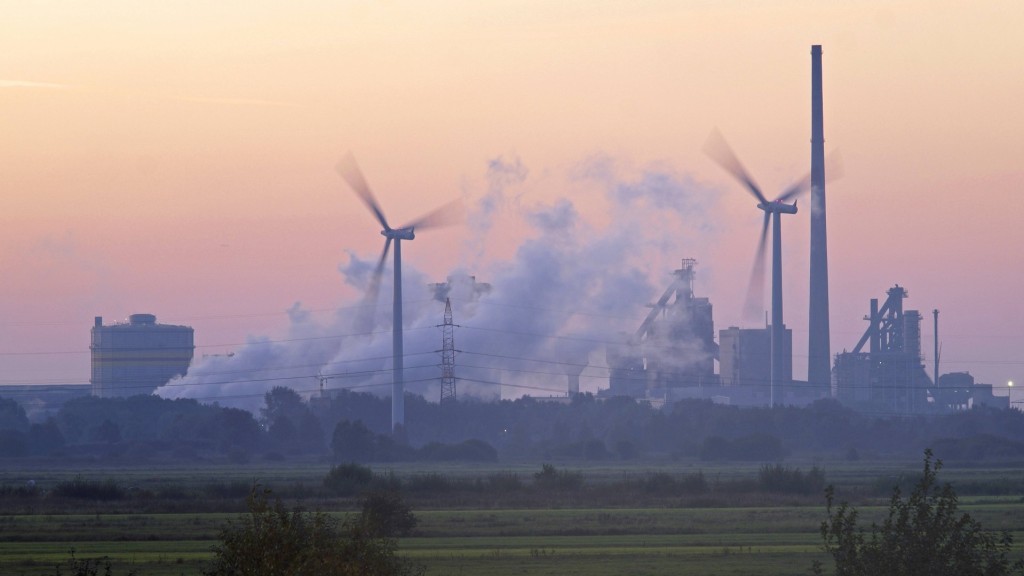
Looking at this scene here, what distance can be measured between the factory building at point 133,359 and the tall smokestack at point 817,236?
84.0m

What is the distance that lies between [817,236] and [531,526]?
294 ft

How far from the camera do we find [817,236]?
135m

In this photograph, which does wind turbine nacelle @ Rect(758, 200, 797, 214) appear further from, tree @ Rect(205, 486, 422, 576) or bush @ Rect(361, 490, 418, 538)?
tree @ Rect(205, 486, 422, 576)

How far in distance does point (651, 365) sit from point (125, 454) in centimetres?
5710

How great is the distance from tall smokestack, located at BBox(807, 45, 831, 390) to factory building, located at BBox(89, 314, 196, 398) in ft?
275

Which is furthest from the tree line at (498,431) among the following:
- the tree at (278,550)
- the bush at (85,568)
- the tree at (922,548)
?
the tree at (278,550)

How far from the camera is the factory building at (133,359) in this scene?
182 meters

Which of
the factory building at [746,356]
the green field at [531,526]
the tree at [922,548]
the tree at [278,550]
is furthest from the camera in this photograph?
the factory building at [746,356]

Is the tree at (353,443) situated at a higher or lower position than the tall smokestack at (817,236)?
lower

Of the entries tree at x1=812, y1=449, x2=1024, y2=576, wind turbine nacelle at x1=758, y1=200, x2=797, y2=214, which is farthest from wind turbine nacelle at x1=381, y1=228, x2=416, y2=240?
tree at x1=812, y1=449, x2=1024, y2=576

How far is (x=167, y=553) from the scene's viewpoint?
1601 inches

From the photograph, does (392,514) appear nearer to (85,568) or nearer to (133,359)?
(85,568)

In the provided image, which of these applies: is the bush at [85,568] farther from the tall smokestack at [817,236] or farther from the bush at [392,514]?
the tall smokestack at [817,236]

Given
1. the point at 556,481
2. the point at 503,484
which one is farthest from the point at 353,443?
the point at 556,481
